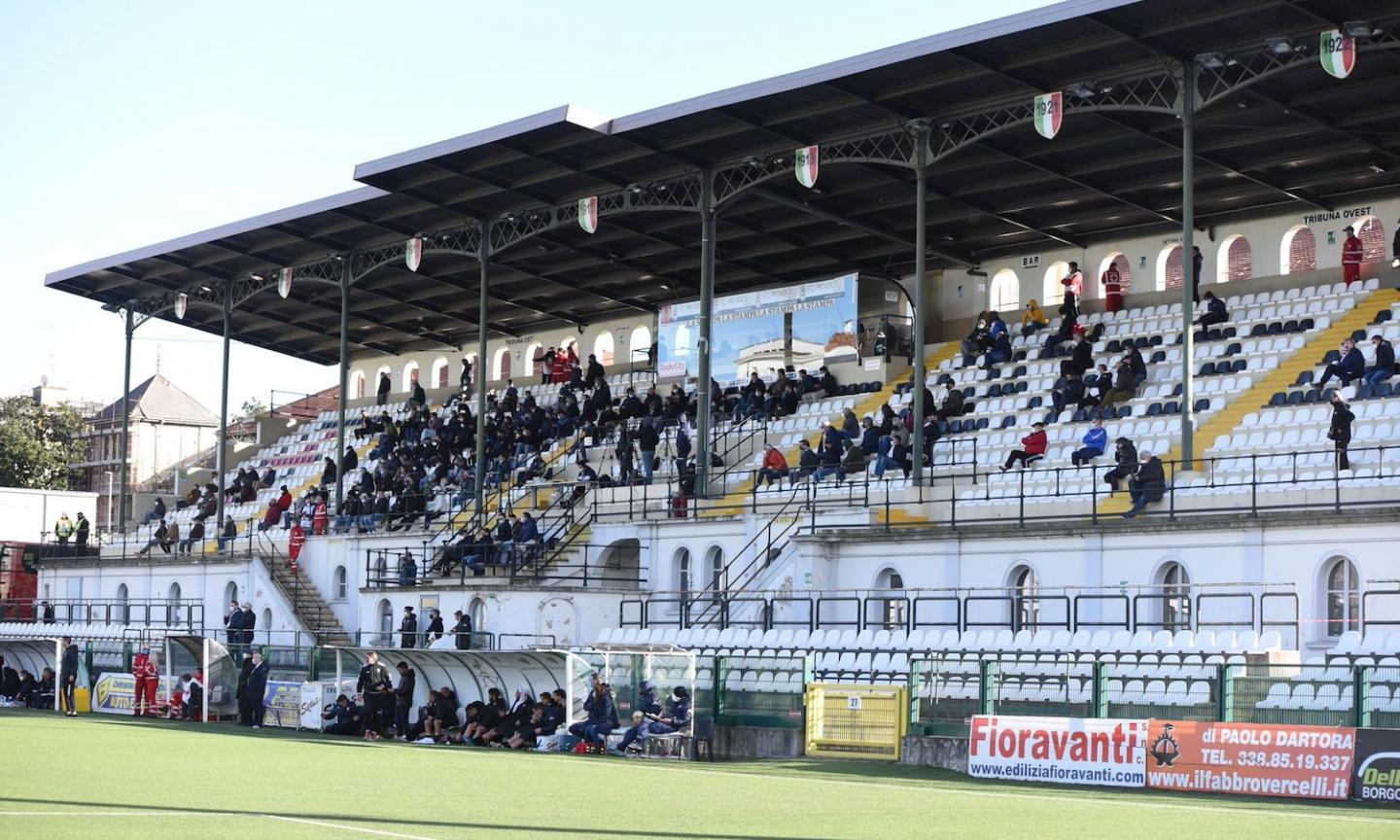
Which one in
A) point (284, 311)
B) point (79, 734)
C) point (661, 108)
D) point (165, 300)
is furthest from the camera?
point (284, 311)

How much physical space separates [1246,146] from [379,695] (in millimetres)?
20228

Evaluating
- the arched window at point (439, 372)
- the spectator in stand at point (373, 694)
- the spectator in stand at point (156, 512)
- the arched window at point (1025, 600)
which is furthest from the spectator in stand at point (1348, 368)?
the spectator in stand at point (156, 512)

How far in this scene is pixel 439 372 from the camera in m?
65.4

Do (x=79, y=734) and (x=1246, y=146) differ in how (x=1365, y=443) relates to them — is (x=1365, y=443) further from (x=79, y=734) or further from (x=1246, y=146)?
(x=79, y=734)

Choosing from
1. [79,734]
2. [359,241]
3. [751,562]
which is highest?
[359,241]

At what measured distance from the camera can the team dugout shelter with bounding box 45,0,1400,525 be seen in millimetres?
30938

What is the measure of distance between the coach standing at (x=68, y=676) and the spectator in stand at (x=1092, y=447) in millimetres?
20496

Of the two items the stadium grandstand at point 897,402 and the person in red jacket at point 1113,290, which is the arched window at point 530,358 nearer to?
the stadium grandstand at point 897,402

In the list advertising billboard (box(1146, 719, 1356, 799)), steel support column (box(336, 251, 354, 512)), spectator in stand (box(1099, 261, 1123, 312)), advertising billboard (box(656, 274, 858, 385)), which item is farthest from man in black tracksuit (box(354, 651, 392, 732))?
spectator in stand (box(1099, 261, 1123, 312))

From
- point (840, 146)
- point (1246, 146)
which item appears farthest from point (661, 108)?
point (1246, 146)

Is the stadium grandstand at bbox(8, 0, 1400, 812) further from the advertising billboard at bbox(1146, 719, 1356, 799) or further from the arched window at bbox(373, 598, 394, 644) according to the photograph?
the advertising billboard at bbox(1146, 719, 1356, 799)

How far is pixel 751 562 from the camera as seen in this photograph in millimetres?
33531

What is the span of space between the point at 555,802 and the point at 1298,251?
30585 millimetres

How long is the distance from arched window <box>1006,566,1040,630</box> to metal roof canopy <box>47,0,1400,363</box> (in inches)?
323
